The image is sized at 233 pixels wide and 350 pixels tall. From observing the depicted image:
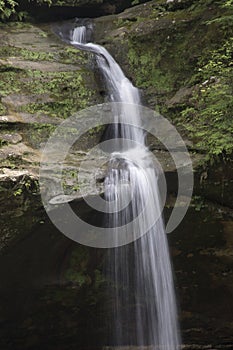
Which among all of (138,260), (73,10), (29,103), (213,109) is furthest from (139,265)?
(73,10)

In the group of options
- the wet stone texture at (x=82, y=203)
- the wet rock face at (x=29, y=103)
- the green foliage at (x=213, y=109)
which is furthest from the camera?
the green foliage at (x=213, y=109)

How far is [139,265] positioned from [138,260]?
0.09m

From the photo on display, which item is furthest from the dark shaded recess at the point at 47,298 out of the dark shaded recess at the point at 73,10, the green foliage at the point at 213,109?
the dark shaded recess at the point at 73,10

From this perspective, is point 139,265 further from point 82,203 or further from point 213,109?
point 213,109

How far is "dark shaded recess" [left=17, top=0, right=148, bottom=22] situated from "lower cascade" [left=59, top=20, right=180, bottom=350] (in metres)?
5.97

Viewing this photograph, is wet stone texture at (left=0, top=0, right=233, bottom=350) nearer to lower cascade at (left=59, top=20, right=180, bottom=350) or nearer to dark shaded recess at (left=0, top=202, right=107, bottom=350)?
dark shaded recess at (left=0, top=202, right=107, bottom=350)

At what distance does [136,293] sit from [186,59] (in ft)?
16.1

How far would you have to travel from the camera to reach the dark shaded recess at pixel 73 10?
33.5 feet

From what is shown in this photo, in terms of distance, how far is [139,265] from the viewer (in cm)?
559

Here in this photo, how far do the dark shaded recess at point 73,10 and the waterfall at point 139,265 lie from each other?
6.08m

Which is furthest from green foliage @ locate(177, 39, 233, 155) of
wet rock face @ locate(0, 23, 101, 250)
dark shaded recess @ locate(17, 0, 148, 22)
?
dark shaded recess @ locate(17, 0, 148, 22)

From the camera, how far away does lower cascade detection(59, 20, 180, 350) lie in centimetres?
524

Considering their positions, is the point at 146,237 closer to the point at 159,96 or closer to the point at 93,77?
the point at 159,96

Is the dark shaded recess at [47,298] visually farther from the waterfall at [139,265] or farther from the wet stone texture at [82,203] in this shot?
the waterfall at [139,265]
